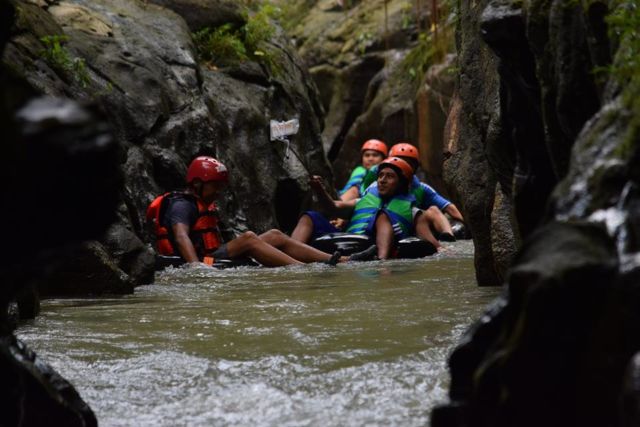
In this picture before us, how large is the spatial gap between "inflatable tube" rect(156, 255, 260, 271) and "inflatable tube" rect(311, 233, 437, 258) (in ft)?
3.54

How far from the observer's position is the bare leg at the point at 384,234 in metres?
12.4

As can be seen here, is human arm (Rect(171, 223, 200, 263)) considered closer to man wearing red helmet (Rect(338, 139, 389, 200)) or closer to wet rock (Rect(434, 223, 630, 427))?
man wearing red helmet (Rect(338, 139, 389, 200))

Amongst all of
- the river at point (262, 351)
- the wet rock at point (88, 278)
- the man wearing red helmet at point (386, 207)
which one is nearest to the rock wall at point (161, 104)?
the wet rock at point (88, 278)

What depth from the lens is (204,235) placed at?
37.8 feet

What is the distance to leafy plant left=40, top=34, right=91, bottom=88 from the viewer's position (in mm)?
10195

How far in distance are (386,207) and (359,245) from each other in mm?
976

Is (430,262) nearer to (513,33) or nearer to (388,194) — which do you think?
(388,194)

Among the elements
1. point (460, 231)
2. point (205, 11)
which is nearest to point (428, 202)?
point (460, 231)

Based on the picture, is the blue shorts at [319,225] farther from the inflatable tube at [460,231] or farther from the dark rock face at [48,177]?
the dark rock face at [48,177]

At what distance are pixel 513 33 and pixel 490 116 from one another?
1952 mm

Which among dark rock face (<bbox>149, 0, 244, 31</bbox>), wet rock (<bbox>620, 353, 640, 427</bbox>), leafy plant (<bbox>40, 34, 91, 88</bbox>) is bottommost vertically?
wet rock (<bbox>620, 353, 640, 427</bbox>)

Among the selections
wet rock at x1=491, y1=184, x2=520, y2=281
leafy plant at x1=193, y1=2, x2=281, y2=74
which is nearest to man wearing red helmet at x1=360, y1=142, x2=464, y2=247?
leafy plant at x1=193, y1=2, x2=281, y2=74

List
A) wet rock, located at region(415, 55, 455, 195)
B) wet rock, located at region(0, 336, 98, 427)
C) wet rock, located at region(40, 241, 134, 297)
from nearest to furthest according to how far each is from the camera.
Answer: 1. wet rock, located at region(0, 336, 98, 427)
2. wet rock, located at region(40, 241, 134, 297)
3. wet rock, located at region(415, 55, 455, 195)

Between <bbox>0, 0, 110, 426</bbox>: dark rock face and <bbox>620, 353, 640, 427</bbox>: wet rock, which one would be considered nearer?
<bbox>620, 353, 640, 427</bbox>: wet rock
